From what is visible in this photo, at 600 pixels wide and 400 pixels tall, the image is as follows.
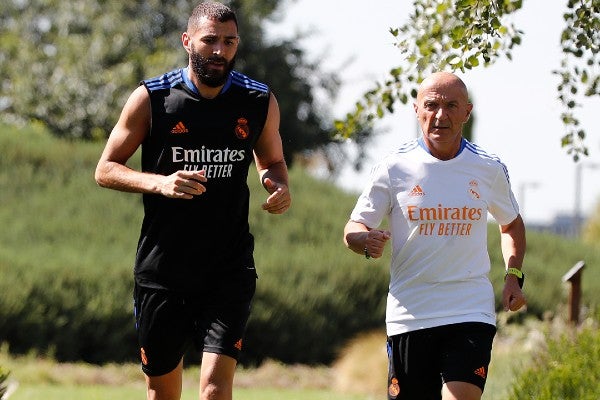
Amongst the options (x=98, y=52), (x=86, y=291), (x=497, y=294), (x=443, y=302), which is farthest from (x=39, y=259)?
(x=98, y=52)

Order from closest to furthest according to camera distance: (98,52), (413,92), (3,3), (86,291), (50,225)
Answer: (413,92) < (86,291) < (50,225) < (98,52) < (3,3)

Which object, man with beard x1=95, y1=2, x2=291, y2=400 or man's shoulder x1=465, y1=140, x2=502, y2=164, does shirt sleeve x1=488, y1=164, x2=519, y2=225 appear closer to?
man's shoulder x1=465, y1=140, x2=502, y2=164

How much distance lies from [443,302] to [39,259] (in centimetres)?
1235

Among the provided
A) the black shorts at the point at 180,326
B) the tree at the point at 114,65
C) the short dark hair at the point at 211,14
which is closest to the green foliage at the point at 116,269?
the black shorts at the point at 180,326

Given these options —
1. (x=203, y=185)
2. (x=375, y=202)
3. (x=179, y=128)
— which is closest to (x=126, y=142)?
(x=179, y=128)

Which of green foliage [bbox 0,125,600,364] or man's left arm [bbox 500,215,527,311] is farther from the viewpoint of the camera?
green foliage [bbox 0,125,600,364]

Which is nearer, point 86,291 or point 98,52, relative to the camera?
point 86,291

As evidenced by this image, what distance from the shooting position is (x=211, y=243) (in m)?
6.03

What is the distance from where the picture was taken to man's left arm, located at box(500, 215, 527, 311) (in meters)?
5.77

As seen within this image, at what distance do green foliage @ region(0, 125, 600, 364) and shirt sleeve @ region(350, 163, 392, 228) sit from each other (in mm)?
10901

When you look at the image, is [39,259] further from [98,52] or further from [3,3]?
[3,3]

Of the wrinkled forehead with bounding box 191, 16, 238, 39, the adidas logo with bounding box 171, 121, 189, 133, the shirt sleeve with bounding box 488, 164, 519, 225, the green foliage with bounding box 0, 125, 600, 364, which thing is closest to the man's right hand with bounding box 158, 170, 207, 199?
the adidas logo with bounding box 171, 121, 189, 133

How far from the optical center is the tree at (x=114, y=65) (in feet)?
116

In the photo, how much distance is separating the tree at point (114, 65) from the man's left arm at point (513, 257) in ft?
92.1
